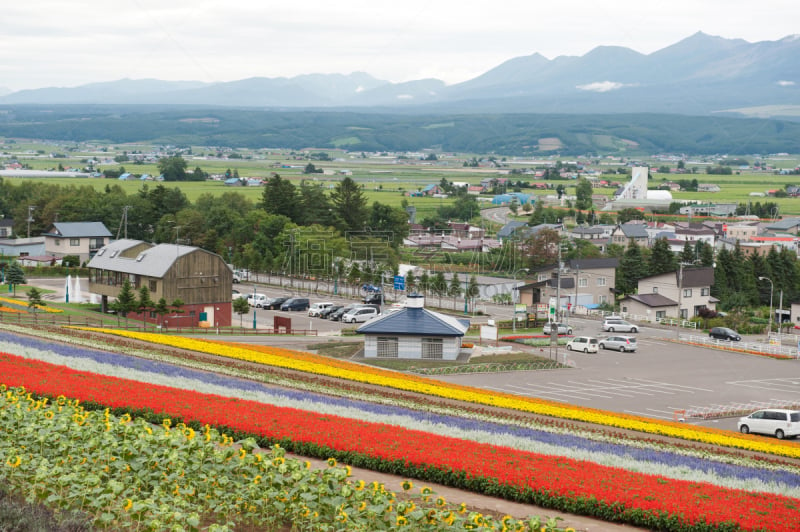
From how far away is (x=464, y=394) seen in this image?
31156 millimetres

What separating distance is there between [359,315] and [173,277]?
41.1ft

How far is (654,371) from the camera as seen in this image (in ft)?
146

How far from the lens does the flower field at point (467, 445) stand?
14992 mm

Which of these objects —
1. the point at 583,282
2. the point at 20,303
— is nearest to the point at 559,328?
the point at 583,282

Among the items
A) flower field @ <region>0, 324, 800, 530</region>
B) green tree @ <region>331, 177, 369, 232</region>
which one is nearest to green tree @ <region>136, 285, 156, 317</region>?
flower field @ <region>0, 324, 800, 530</region>

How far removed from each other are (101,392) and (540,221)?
119673 millimetres

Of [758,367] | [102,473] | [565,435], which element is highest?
[102,473]

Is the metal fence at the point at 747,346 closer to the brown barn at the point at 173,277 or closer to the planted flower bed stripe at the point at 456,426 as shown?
the brown barn at the point at 173,277

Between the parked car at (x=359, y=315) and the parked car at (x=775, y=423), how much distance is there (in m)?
31.7

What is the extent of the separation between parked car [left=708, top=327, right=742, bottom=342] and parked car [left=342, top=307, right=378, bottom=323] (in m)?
21.5

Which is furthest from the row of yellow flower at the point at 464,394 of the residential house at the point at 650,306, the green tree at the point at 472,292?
the residential house at the point at 650,306

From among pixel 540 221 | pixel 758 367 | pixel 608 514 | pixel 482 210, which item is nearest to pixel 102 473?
pixel 608 514

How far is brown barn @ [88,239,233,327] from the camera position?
5362 cm

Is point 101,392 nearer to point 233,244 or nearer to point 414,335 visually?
point 414,335
